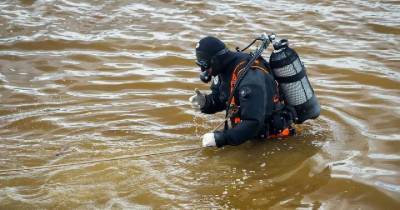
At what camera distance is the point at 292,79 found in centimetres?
484

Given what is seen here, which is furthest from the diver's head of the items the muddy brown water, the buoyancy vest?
the muddy brown water

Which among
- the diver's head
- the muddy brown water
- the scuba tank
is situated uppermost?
the diver's head

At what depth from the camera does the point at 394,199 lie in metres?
4.11

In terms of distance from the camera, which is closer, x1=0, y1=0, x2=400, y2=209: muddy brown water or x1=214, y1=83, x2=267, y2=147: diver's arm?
x1=0, y1=0, x2=400, y2=209: muddy brown water

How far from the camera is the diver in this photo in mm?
4547

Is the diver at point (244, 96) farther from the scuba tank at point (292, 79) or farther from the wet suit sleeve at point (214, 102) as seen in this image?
the wet suit sleeve at point (214, 102)

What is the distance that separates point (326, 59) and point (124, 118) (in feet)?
12.9

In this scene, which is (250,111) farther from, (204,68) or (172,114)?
(172,114)

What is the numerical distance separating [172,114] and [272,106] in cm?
196

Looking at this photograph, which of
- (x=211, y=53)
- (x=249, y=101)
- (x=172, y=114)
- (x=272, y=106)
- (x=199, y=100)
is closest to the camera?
(x=249, y=101)

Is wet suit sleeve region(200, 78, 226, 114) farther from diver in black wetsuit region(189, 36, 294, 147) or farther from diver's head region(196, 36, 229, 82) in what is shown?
diver's head region(196, 36, 229, 82)

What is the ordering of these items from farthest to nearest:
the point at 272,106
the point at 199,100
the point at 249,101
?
the point at 199,100, the point at 272,106, the point at 249,101

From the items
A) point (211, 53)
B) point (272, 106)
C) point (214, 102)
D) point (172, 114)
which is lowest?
point (172, 114)

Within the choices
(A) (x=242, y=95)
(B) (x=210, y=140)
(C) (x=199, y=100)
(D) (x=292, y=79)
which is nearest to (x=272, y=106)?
(D) (x=292, y=79)
